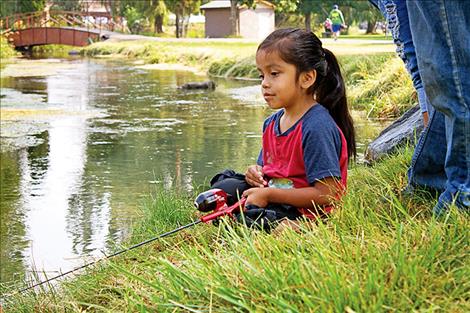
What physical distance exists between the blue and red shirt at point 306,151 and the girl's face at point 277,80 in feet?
0.32

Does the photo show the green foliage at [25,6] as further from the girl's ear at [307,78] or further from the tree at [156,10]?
the girl's ear at [307,78]

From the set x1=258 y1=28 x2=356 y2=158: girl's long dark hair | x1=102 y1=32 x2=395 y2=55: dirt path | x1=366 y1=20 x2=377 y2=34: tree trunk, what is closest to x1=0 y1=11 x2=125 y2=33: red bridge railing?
x1=102 y1=32 x2=395 y2=55: dirt path

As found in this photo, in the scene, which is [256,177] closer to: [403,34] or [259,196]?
[259,196]

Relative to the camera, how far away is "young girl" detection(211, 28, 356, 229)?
3283 mm

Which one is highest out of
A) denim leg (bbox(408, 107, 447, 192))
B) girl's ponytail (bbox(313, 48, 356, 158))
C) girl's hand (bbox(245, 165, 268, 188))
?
girl's ponytail (bbox(313, 48, 356, 158))

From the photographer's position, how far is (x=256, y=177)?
11.3 feet

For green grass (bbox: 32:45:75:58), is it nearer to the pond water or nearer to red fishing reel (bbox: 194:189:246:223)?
the pond water

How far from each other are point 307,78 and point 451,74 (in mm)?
887

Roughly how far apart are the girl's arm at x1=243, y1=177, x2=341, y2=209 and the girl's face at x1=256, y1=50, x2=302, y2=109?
359mm

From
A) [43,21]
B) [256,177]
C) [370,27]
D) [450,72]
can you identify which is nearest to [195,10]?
[43,21]

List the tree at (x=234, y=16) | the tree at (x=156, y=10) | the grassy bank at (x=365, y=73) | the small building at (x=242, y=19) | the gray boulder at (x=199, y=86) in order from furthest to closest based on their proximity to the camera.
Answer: the small building at (x=242, y=19) → the tree at (x=156, y=10) → the tree at (x=234, y=16) → the gray boulder at (x=199, y=86) → the grassy bank at (x=365, y=73)

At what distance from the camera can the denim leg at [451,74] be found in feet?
8.75

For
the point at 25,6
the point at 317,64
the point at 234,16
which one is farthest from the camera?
the point at 234,16

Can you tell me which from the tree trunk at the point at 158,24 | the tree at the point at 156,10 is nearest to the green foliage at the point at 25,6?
the tree at the point at 156,10
